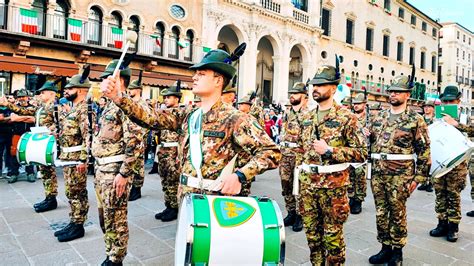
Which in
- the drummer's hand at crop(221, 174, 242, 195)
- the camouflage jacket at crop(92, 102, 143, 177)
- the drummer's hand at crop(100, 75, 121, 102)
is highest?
the drummer's hand at crop(100, 75, 121, 102)

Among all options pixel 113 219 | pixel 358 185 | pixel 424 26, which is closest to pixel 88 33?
pixel 358 185

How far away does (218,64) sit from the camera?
101 inches

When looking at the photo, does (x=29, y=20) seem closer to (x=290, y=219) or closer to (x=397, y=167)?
(x=290, y=219)

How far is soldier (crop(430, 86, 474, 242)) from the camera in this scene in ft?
16.2

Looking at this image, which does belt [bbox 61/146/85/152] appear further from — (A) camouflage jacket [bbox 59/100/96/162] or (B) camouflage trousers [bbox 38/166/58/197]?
(B) camouflage trousers [bbox 38/166/58/197]

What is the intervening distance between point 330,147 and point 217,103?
1.17 m

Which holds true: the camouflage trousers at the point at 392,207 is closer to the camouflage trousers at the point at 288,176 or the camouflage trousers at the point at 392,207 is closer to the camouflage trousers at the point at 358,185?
the camouflage trousers at the point at 288,176

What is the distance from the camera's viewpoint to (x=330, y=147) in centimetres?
317

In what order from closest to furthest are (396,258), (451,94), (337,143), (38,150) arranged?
(337,143)
(396,258)
(451,94)
(38,150)

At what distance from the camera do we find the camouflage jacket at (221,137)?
245cm

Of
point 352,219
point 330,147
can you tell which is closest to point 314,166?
point 330,147

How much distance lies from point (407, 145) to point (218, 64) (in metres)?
2.62

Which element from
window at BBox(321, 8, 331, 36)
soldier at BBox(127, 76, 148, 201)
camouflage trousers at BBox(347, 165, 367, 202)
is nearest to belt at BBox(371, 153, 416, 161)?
camouflage trousers at BBox(347, 165, 367, 202)

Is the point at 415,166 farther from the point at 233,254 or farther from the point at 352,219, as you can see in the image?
the point at 233,254
